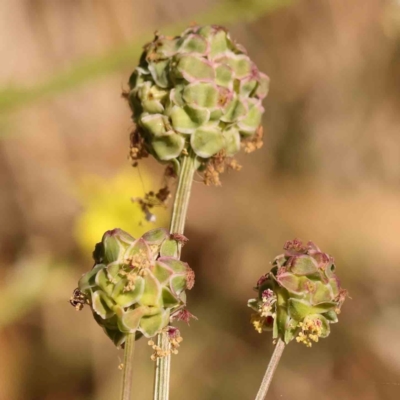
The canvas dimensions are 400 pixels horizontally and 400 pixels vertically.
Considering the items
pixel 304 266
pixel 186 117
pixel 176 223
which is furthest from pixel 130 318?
pixel 186 117

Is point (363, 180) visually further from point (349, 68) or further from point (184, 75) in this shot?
point (184, 75)

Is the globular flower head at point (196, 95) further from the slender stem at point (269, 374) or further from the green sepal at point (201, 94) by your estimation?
the slender stem at point (269, 374)

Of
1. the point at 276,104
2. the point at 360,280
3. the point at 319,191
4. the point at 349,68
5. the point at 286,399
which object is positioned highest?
the point at 349,68

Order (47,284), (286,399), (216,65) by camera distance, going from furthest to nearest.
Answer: (47,284), (286,399), (216,65)

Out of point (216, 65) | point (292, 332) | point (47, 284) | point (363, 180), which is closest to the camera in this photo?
point (292, 332)

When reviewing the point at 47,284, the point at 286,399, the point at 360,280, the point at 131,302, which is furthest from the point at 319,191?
the point at 131,302

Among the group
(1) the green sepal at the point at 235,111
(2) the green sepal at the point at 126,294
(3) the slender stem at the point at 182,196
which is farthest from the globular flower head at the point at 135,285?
(1) the green sepal at the point at 235,111

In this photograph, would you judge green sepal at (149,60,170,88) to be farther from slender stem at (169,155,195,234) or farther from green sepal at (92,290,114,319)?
green sepal at (92,290,114,319)
